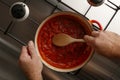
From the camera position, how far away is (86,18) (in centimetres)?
77

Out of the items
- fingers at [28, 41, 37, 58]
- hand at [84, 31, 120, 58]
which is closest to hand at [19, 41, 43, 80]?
fingers at [28, 41, 37, 58]

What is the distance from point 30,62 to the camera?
696 mm

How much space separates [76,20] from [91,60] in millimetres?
135

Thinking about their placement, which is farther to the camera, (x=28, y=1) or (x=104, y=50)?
(x=28, y=1)

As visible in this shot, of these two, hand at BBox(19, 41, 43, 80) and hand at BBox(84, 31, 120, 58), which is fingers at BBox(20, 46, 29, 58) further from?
hand at BBox(84, 31, 120, 58)

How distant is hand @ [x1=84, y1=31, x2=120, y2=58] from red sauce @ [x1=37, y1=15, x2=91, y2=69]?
87mm

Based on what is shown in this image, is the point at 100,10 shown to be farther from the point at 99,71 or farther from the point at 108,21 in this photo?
the point at 99,71

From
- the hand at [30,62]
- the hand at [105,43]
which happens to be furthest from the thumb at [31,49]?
the hand at [105,43]

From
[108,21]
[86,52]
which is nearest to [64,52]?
[86,52]

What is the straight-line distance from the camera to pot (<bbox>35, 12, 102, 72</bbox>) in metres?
0.76

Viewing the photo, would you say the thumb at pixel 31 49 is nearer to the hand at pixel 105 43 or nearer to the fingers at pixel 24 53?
the fingers at pixel 24 53

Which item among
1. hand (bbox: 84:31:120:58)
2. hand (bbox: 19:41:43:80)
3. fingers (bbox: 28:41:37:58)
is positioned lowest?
hand (bbox: 19:41:43:80)

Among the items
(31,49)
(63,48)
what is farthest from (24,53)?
(63,48)

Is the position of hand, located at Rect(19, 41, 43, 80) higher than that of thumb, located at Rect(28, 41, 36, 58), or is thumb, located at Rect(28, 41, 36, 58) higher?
thumb, located at Rect(28, 41, 36, 58)
